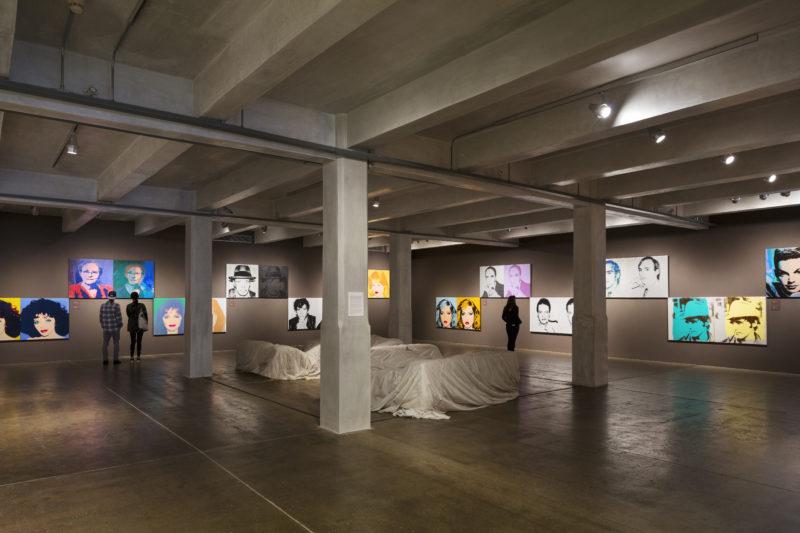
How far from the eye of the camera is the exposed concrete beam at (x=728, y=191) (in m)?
10.8

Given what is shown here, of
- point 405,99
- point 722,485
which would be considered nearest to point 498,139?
point 405,99

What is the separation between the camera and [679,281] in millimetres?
15250

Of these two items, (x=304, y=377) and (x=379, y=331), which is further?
Answer: (x=379, y=331)

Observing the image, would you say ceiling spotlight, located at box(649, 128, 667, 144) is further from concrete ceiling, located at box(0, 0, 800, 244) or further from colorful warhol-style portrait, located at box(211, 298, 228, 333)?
colorful warhol-style portrait, located at box(211, 298, 228, 333)

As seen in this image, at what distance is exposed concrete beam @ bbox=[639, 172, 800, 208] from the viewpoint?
10.8 meters

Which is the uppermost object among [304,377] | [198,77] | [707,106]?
[198,77]

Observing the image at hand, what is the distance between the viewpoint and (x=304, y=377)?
1205 centimetres

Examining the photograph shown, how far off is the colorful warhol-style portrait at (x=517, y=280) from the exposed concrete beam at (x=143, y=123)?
42.0 feet

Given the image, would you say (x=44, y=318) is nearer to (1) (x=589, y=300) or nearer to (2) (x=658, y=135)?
(1) (x=589, y=300)

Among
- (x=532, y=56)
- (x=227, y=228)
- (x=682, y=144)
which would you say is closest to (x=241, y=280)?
(x=227, y=228)

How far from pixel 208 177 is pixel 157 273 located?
763cm

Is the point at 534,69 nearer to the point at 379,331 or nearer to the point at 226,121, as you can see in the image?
the point at 226,121

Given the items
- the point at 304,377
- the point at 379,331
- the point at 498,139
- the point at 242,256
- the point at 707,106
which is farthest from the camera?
the point at 379,331

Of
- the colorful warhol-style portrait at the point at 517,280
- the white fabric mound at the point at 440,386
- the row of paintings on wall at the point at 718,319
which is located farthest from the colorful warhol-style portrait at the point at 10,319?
the row of paintings on wall at the point at 718,319
